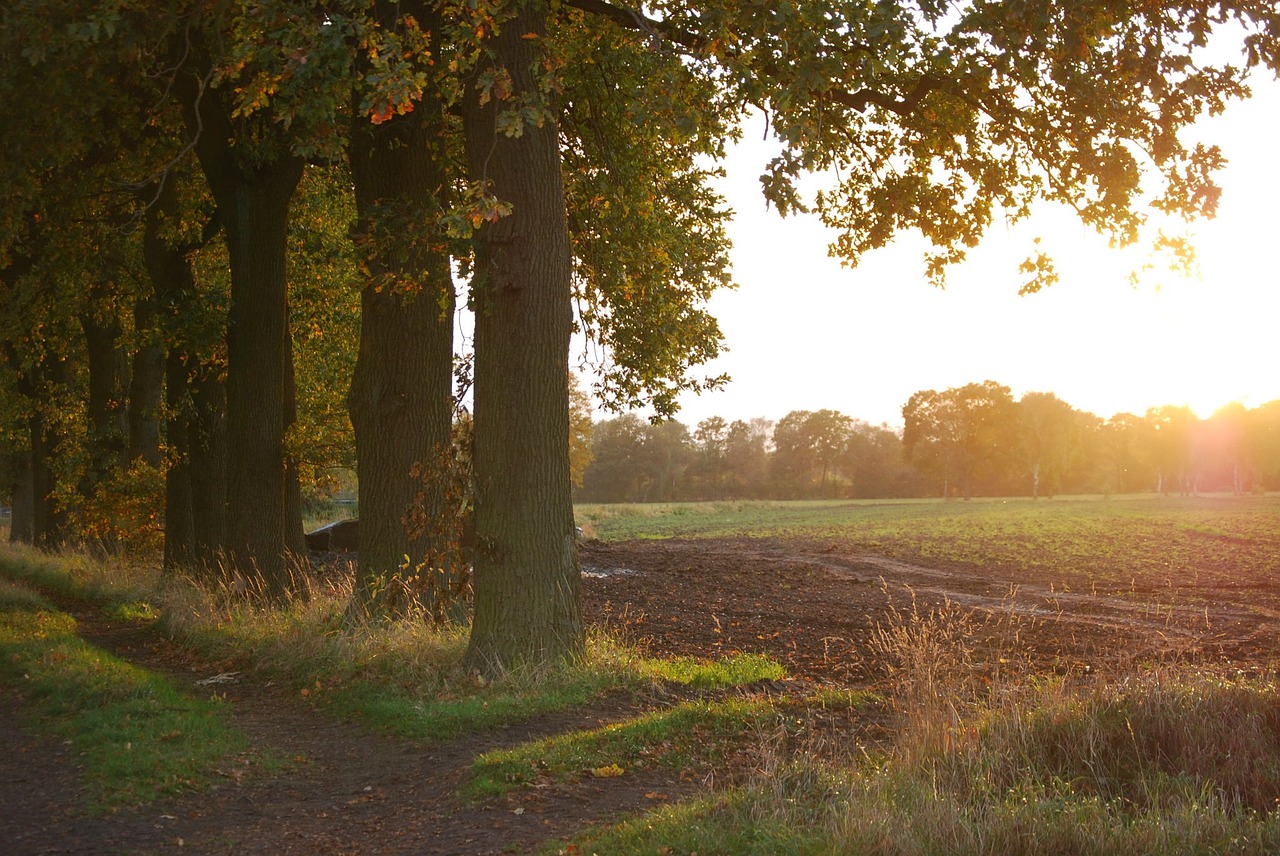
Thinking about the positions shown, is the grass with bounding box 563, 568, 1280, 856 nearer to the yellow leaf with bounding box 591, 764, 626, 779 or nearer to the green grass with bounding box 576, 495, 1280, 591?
the yellow leaf with bounding box 591, 764, 626, 779

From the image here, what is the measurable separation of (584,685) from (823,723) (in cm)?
197

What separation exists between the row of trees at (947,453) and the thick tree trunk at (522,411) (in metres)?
90.7

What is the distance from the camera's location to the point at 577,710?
8484mm

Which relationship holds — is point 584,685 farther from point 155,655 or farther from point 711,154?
point 711,154

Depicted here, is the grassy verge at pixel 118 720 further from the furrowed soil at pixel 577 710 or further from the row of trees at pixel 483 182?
the row of trees at pixel 483 182

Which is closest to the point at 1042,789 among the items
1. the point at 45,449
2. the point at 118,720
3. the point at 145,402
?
the point at 118,720

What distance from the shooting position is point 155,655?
40.3 ft

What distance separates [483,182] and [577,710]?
4202 millimetres

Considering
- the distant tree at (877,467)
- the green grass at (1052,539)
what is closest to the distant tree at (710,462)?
the distant tree at (877,467)

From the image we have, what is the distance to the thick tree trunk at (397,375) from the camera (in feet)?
38.5

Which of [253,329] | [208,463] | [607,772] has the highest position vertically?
[253,329]

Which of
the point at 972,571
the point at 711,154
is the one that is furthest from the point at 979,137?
the point at 972,571

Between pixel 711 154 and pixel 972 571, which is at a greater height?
pixel 711 154

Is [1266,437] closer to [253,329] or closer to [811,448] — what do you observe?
[811,448]
